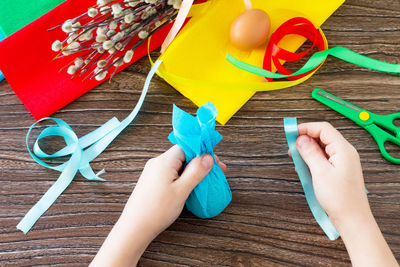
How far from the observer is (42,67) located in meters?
0.79

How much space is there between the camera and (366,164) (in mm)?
705

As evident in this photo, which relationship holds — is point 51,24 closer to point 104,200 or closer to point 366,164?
point 104,200

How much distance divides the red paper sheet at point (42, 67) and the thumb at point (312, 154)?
0.41 metres

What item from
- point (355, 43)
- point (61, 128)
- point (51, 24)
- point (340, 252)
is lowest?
point (340, 252)

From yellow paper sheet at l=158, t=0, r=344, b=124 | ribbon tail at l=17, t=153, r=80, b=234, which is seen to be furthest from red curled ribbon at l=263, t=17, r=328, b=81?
ribbon tail at l=17, t=153, r=80, b=234

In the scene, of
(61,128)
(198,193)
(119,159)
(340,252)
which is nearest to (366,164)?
(340,252)

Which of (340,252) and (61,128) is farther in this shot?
(61,128)

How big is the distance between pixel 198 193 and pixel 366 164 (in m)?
0.33

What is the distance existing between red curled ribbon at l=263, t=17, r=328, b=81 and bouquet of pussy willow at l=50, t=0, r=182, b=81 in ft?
0.70

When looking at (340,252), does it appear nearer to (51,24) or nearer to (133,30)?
(133,30)

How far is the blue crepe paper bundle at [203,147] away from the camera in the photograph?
0.56 meters

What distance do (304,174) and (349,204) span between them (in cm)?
10

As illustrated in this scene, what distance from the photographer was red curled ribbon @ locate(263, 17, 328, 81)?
2.52ft

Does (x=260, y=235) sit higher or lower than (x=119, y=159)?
lower
